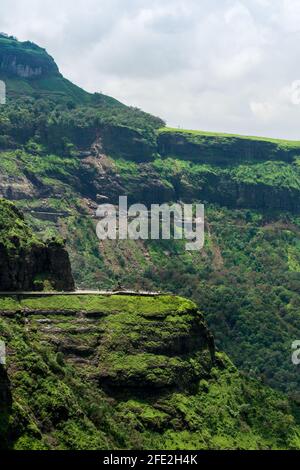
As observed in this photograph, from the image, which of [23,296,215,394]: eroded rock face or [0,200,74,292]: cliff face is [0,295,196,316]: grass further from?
[0,200,74,292]: cliff face

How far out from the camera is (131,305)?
132750mm

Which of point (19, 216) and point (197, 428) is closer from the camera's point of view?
point (197, 428)

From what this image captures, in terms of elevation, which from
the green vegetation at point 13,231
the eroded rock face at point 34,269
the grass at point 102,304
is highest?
the green vegetation at point 13,231

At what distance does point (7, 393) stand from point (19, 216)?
1927 inches

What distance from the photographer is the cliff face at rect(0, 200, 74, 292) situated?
13075 centimetres

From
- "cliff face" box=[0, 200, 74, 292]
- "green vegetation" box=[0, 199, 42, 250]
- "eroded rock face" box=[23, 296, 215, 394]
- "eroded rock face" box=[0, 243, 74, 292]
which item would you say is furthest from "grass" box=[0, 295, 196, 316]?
"green vegetation" box=[0, 199, 42, 250]

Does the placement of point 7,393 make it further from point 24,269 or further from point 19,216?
point 19,216

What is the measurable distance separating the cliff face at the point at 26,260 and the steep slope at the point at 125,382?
15.7ft

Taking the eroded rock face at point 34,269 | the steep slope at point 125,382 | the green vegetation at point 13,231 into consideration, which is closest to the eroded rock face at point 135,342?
the steep slope at point 125,382

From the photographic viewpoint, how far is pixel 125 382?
121562 millimetres

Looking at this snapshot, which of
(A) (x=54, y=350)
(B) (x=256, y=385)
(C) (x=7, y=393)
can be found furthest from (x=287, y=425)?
(C) (x=7, y=393)

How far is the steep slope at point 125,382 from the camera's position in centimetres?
10644

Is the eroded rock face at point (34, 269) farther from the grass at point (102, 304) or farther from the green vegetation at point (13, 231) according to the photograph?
the grass at point (102, 304)

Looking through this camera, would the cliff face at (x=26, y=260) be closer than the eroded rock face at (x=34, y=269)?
No
